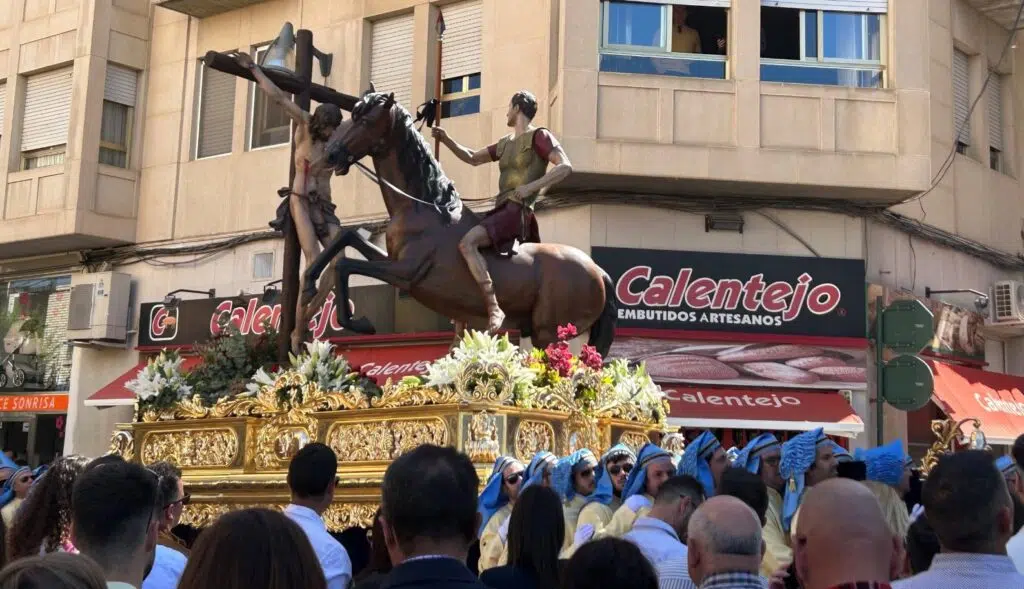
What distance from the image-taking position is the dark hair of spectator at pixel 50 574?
101 inches

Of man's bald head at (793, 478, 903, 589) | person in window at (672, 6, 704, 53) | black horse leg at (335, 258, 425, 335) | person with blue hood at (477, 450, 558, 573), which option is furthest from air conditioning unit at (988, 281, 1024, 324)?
man's bald head at (793, 478, 903, 589)

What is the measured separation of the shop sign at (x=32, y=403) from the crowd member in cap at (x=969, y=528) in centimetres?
2196

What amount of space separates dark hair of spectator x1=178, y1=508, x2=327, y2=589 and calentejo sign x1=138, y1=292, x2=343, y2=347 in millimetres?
16932

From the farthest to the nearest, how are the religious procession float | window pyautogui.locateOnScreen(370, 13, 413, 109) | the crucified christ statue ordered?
window pyautogui.locateOnScreen(370, 13, 413, 109) → the crucified christ statue → the religious procession float

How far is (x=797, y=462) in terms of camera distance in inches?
288

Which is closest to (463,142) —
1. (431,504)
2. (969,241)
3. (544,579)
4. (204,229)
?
(204,229)

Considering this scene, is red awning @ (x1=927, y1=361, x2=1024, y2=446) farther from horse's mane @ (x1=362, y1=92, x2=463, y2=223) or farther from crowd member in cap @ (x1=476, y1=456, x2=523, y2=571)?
crowd member in cap @ (x1=476, y1=456, x2=523, y2=571)

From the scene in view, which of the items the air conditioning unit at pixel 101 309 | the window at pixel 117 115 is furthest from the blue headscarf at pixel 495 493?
the window at pixel 117 115

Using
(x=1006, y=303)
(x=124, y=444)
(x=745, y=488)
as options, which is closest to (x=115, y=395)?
(x=124, y=444)

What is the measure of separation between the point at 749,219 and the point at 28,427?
1440 cm

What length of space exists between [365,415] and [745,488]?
4.30m

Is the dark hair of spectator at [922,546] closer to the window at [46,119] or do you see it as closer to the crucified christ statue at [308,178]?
the crucified christ statue at [308,178]

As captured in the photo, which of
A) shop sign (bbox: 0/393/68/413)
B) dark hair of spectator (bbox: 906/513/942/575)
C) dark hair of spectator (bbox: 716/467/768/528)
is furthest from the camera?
shop sign (bbox: 0/393/68/413)

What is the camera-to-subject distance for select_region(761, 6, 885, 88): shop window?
18.6m
